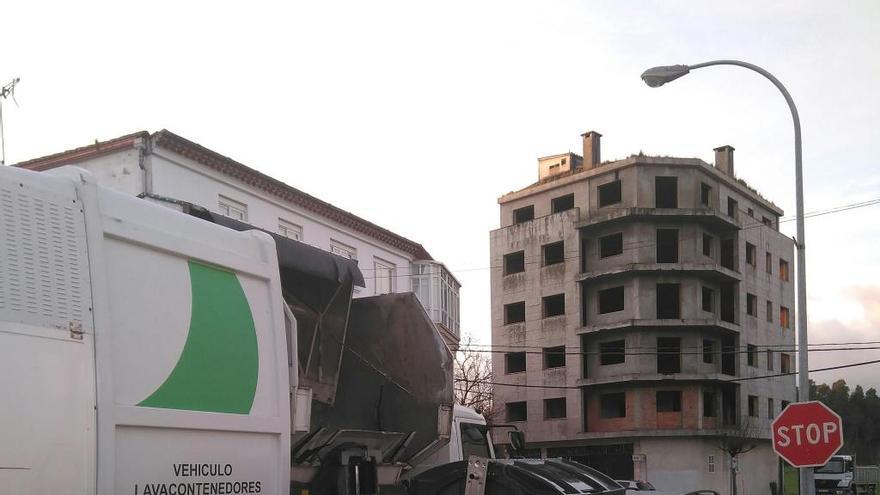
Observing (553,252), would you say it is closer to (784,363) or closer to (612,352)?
(612,352)

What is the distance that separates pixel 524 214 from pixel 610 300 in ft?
27.1

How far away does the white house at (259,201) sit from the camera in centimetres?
2828

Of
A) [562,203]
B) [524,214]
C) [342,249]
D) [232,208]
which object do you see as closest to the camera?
[232,208]

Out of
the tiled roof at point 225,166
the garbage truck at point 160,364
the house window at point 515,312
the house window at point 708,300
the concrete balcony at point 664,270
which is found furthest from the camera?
the house window at point 515,312

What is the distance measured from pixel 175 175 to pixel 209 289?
25.8m

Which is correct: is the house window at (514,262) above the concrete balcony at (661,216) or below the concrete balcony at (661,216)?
below

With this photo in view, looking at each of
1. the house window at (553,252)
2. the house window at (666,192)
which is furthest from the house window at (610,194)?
the house window at (553,252)

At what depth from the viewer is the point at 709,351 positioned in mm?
52406

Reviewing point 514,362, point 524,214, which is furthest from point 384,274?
point 524,214

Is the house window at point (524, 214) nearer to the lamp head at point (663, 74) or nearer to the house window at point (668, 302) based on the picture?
the house window at point (668, 302)

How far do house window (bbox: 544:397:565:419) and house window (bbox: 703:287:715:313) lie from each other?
9.73 metres

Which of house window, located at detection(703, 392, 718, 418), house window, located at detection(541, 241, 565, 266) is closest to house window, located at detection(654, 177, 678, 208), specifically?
house window, located at detection(541, 241, 565, 266)

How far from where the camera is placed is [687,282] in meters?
51.9

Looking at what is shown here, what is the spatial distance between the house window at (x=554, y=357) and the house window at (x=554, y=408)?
1.96 m
